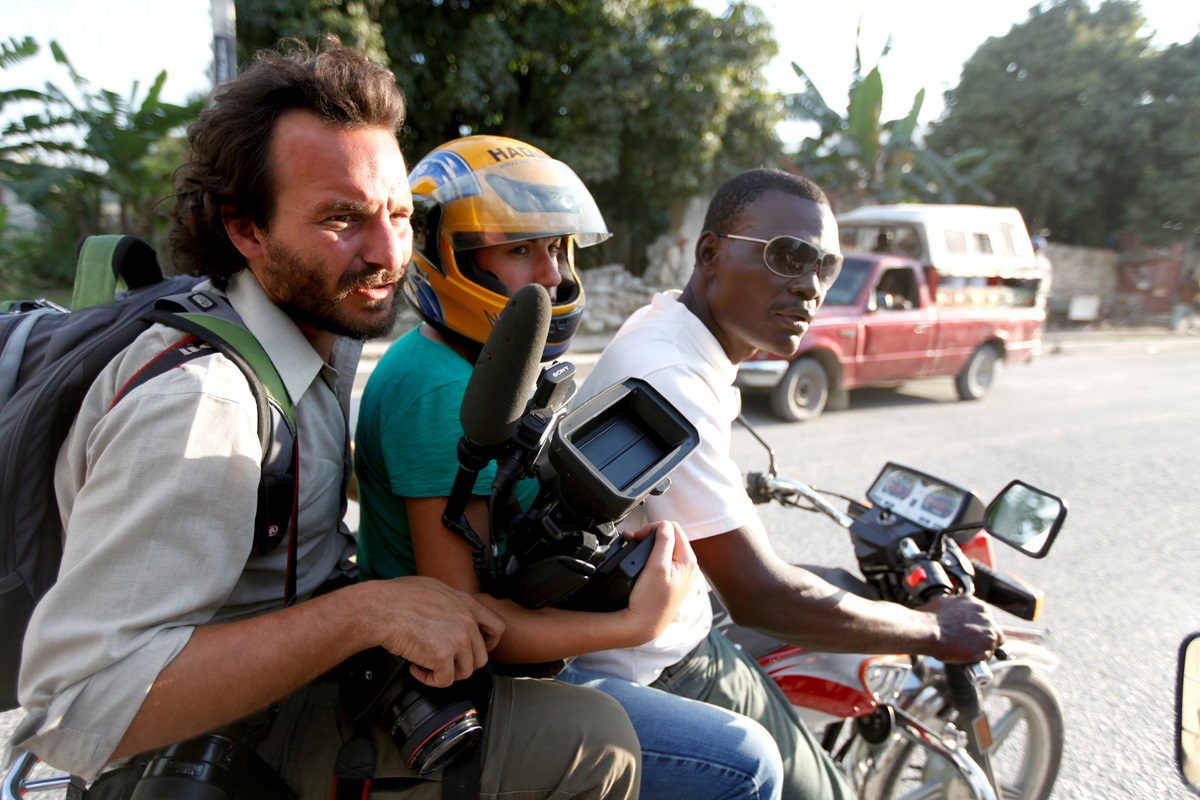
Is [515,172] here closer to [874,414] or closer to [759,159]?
[874,414]

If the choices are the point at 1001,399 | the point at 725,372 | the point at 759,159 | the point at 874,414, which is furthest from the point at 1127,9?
the point at 725,372

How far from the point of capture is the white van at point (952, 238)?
12352 mm

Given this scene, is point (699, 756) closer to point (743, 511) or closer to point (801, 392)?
point (743, 511)

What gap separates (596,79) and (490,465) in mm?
12738

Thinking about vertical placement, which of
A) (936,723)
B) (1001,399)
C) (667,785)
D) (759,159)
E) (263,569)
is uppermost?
(759,159)

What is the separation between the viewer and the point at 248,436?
1286 millimetres

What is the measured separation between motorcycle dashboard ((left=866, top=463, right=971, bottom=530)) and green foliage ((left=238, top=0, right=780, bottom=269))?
35.1 feet

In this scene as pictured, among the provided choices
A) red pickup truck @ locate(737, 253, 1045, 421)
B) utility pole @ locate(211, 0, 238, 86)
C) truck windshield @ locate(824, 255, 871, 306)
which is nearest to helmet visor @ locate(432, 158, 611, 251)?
utility pole @ locate(211, 0, 238, 86)

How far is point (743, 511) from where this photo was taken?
1.79m

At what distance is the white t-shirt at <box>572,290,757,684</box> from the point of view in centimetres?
177

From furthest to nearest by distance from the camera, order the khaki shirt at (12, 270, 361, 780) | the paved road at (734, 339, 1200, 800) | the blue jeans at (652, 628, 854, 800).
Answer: the paved road at (734, 339, 1200, 800) < the blue jeans at (652, 628, 854, 800) < the khaki shirt at (12, 270, 361, 780)

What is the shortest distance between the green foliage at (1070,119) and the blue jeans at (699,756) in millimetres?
25501

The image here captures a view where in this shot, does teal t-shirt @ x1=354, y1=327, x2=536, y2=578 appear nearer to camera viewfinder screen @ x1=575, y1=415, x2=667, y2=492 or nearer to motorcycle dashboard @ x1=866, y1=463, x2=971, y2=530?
camera viewfinder screen @ x1=575, y1=415, x2=667, y2=492

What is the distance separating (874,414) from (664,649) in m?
8.42
